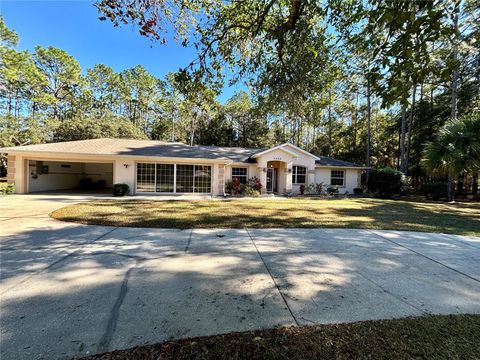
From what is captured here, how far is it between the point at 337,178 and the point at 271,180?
6.07 meters

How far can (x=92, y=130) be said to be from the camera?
87.8ft

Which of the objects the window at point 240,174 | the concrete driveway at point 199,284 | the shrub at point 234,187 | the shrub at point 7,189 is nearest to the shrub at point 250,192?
the shrub at point 234,187

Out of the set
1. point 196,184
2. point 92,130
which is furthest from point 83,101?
point 196,184

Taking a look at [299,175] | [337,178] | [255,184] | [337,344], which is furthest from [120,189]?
[337,178]

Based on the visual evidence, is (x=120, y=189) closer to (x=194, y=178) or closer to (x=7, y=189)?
(x=194, y=178)

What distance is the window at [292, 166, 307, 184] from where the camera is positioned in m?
20.2

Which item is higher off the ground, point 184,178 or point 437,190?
point 184,178

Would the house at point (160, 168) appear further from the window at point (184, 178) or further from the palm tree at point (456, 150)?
the palm tree at point (456, 150)

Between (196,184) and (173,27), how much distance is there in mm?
11644

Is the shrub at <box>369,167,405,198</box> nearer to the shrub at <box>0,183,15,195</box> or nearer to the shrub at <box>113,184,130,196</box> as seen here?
the shrub at <box>113,184,130,196</box>

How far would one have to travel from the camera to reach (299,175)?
66.7 ft

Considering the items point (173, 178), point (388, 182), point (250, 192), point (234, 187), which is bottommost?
point (250, 192)

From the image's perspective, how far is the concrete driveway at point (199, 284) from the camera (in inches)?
102

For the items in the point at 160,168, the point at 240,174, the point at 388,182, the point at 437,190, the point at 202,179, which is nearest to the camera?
the point at 160,168
